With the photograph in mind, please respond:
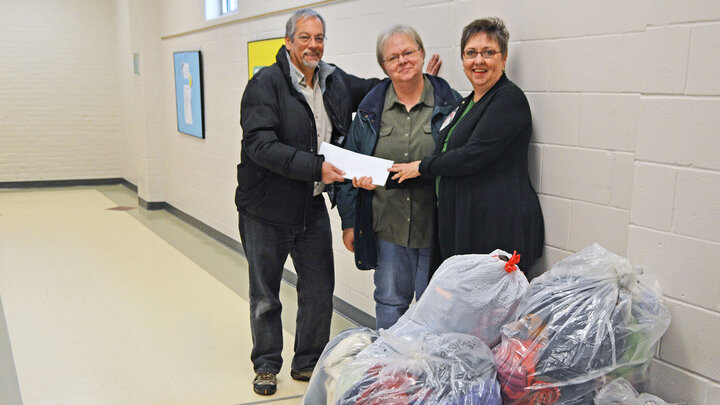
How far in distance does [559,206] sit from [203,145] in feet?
14.5

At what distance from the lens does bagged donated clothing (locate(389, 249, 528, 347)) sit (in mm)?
1891

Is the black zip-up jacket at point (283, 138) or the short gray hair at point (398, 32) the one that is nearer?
the short gray hair at point (398, 32)

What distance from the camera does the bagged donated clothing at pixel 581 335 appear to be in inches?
66.6

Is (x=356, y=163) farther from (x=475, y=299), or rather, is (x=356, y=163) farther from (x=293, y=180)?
(x=475, y=299)

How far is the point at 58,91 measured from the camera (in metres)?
8.68

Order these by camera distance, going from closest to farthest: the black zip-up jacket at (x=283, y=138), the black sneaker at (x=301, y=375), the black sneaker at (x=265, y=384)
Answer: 1. the black zip-up jacket at (x=283, y=138)
2. the black sneaker at (x=265, y=384)
3. the black sneaker at (x=301, y=375)

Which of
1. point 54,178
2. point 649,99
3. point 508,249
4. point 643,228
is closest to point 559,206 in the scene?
point 508,249

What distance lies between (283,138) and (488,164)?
95 centimetres

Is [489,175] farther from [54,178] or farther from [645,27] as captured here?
[54,178]

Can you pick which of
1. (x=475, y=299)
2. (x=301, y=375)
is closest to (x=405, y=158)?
(x=475, y=299)

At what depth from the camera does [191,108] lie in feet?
20.3

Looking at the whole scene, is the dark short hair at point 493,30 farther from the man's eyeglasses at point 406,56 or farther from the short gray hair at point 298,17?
the short gray hair at point 298,17

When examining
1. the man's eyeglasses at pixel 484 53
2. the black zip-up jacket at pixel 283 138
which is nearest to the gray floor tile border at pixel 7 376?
the black zip-up jacket at pixel 283 138

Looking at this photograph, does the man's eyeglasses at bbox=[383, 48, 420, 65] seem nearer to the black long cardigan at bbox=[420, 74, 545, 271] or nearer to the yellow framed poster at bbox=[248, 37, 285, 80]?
the black long cardigan at bbox=[420, 74, 545, 271]
